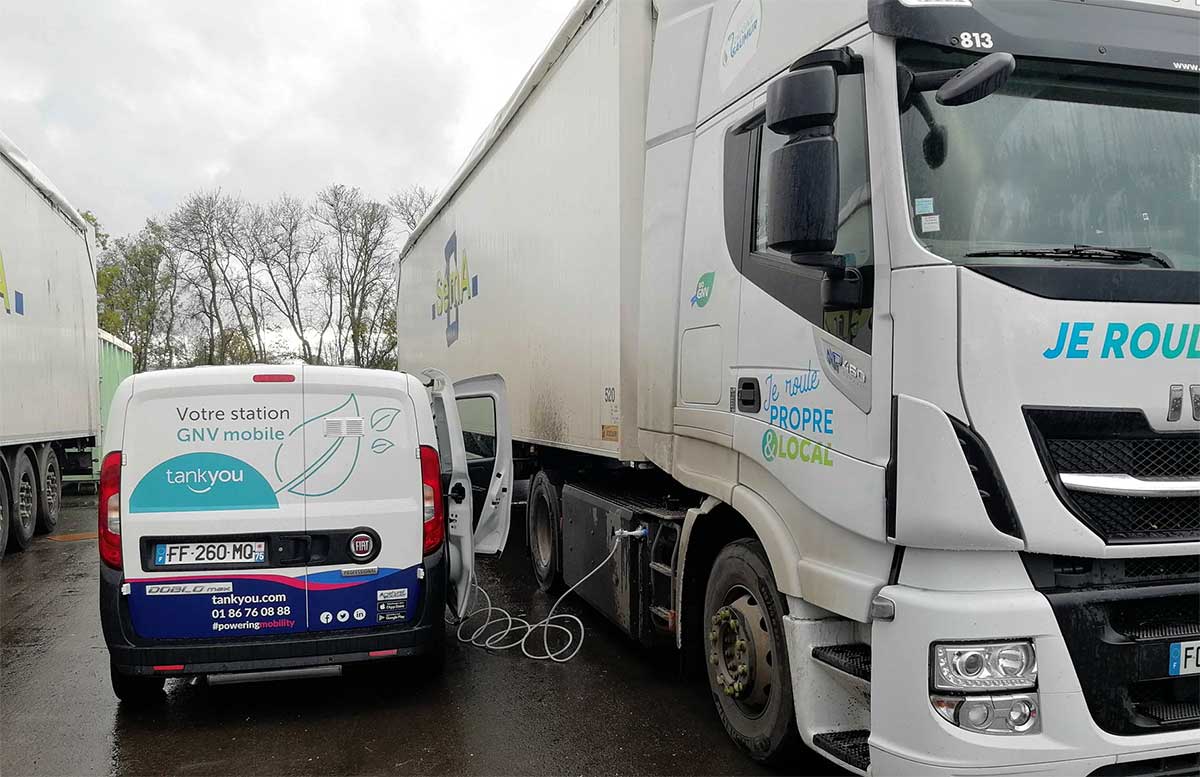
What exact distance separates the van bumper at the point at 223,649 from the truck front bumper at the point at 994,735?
272 centimetres

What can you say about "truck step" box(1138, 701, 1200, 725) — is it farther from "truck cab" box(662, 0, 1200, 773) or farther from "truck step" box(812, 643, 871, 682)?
"truck step" box(812, 643, 871, 682)

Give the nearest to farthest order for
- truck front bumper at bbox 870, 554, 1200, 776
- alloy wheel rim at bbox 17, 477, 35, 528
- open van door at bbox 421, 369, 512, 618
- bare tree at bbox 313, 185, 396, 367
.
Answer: truck front bumper at bbox 870, 554, 1200, 776
open van door at bbox 421, 369, 512, 618
alloy wheel rim at bbox 17, 477, 35, 528
bare tree at bbox 313, 185, 396, 367

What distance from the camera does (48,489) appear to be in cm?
1182

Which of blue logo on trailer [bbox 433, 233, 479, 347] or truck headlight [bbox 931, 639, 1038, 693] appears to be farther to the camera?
blue logo on trailer [bbox 433, 233, 479, 347]

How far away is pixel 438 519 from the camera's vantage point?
4977 millimetres

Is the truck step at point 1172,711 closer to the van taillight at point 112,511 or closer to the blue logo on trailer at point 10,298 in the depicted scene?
the van taillight at point 112,511

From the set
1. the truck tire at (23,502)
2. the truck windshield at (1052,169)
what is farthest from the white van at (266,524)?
the truck tire at (23,502)

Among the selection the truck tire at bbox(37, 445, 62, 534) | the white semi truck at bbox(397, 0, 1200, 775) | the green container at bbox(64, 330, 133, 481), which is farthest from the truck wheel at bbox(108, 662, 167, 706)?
the green container at bbox(64, 330, 133, 481)

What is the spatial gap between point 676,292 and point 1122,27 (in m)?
2.23

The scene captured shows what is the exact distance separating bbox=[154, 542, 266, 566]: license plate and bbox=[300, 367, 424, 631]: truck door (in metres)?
0.26

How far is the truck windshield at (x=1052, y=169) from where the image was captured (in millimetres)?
3068

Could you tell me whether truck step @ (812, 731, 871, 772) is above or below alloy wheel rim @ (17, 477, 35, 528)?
above

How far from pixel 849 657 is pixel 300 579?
8.89ft

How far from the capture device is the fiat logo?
4758 millimetres
